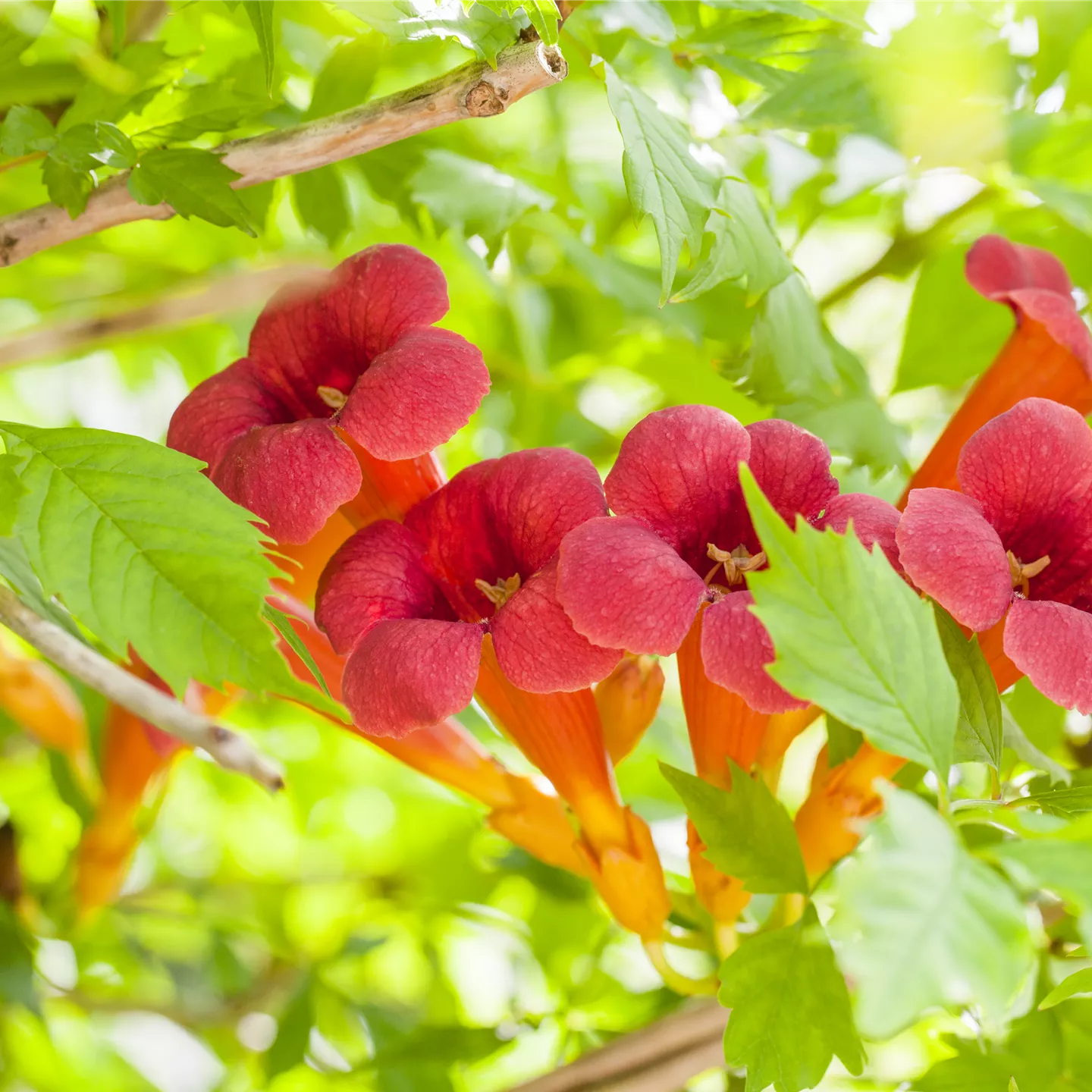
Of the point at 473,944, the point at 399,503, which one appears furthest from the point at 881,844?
the point at 473,944

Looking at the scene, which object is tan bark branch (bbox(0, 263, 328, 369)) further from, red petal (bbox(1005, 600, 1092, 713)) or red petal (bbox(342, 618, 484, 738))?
red petal (bbox(1005, 600, 1092, 713))

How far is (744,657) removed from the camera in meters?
0.63

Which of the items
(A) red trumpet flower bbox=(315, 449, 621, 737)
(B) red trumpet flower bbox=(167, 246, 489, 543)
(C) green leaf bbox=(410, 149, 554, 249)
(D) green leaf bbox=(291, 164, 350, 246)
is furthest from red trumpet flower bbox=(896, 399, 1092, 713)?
(D) green leaf bbox=(291, 164, 350, 246)

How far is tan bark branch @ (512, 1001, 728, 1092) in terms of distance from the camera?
939 millimetres

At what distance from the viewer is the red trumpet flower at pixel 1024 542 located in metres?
0.65

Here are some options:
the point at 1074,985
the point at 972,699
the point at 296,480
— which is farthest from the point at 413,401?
the point at 1074,985

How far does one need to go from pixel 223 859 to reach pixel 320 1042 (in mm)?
417

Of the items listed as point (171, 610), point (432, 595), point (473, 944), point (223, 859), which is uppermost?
point (171, 610)

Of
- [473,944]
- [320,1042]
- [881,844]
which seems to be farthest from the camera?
[473,944]

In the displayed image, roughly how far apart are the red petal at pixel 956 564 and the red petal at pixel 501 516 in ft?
0.67

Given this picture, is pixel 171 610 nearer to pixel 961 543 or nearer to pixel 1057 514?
pixel 961 543

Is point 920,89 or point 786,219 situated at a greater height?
point 920,89

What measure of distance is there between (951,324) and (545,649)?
891 mm

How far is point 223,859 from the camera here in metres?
1.76
